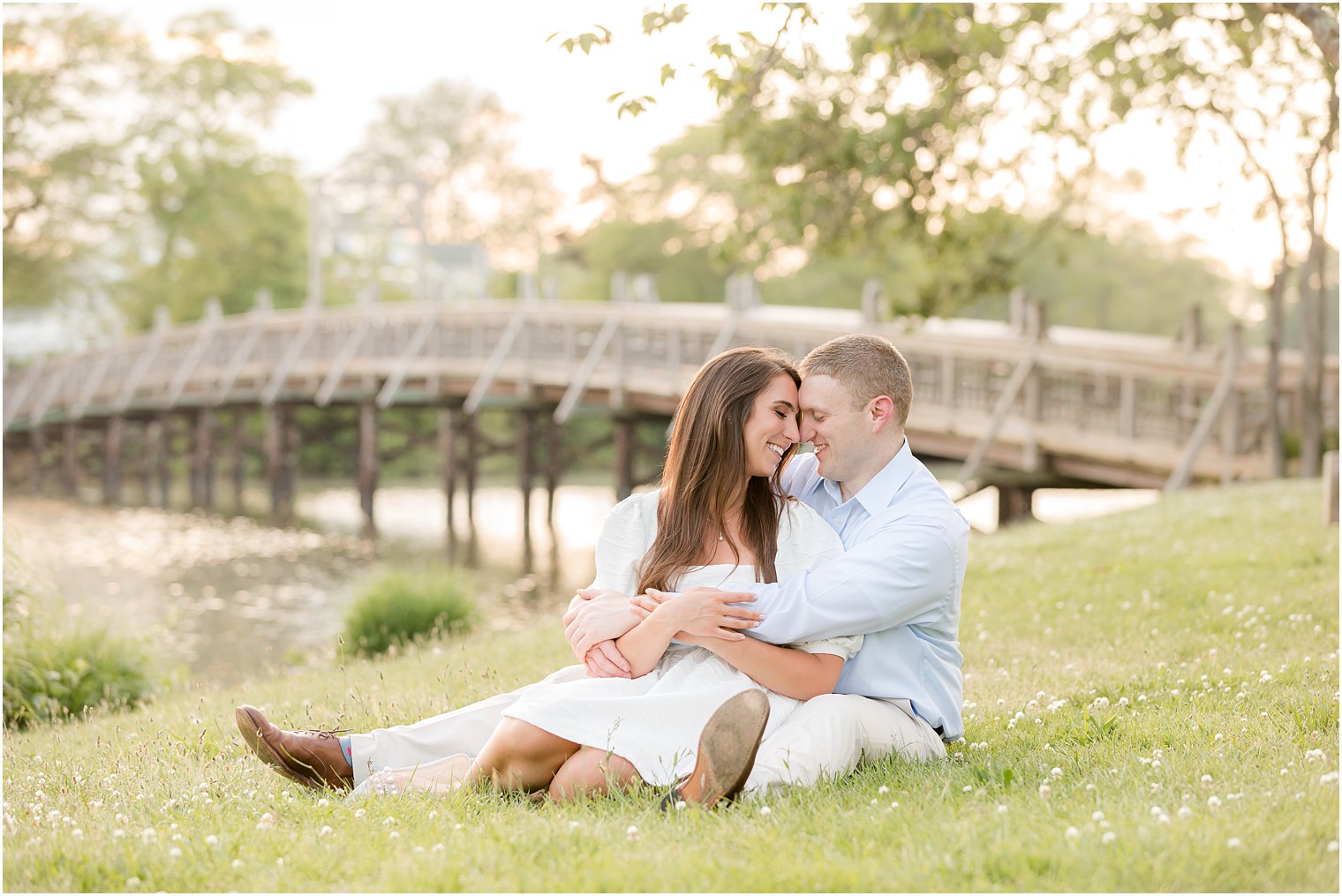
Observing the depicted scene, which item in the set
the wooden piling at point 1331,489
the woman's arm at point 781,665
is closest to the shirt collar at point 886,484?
the woman's arm at point 781,665

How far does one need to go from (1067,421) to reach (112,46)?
29925mm

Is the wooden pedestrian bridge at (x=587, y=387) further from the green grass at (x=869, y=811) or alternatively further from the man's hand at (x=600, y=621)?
the man's hand at (x=600, y=621)

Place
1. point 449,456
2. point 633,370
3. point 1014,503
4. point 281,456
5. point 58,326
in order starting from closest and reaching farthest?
point 1014,503, point 633,370, point 449,456, point 281,456, point 58,326

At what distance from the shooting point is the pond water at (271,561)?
12.2m

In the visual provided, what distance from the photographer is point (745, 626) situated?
3.85m

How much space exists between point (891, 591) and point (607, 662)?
2.95ft

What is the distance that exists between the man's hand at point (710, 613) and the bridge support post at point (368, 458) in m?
22.1

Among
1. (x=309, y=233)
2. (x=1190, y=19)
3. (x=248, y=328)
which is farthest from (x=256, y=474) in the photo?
(x=1190, y=19)

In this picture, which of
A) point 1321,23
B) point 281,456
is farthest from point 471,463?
point 1321,23

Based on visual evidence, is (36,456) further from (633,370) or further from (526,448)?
(633,370)

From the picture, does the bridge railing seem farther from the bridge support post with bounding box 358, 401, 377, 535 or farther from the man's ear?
the man's ear

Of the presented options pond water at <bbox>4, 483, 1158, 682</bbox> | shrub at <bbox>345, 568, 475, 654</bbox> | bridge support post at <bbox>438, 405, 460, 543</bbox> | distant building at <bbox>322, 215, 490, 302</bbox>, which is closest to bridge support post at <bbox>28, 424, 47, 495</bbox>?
pond water at <bbox>4, 483, 1158, 682</bbox>

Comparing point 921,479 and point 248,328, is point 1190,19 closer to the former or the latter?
point 921,479

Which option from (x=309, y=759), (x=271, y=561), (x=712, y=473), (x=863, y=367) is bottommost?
(x=271, y=561)
